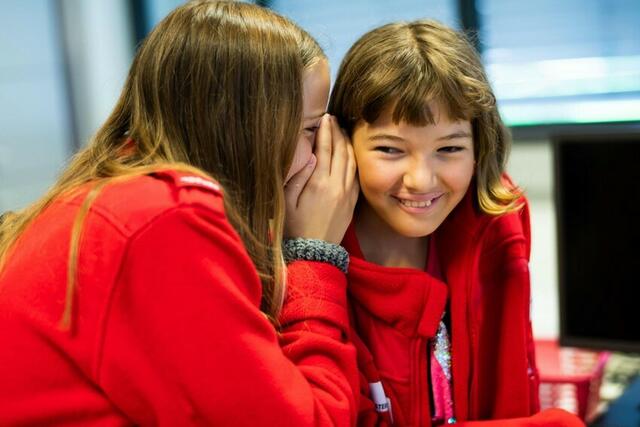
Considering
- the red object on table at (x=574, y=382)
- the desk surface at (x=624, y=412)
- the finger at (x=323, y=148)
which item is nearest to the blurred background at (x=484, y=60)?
the red object on table at (x=574, y=382)

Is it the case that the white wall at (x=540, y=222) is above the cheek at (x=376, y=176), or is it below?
below

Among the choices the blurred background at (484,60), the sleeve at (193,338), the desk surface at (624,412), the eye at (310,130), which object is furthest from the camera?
the blurred background at (484,60)

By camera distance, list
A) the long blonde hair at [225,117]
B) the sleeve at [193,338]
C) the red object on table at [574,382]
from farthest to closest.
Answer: the red object on table at [574,382] < the long blonde hair at [225,117] < the sleeve at [193,338]

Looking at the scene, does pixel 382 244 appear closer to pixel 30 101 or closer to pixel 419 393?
pixel 419 393

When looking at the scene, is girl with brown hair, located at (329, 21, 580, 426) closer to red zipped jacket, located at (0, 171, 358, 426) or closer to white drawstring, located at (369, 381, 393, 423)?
white drawstring, located at (369, 381, 393, 423)

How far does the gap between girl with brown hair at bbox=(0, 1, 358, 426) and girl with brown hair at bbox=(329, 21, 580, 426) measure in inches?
3.6

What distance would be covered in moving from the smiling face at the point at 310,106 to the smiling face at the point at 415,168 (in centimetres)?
8

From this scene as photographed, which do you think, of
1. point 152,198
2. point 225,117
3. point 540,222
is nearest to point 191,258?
point 152,198

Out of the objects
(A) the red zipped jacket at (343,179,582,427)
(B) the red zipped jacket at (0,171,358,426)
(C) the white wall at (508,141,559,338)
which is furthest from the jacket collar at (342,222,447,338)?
(C) the white wall at (508,141,559,338)

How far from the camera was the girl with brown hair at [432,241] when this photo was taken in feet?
3.43

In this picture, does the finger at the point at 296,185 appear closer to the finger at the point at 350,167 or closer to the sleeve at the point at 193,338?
the finger at the point at 350,167

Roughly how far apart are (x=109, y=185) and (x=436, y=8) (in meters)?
1.93

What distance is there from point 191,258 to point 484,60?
174cm

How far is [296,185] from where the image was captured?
1.04m
